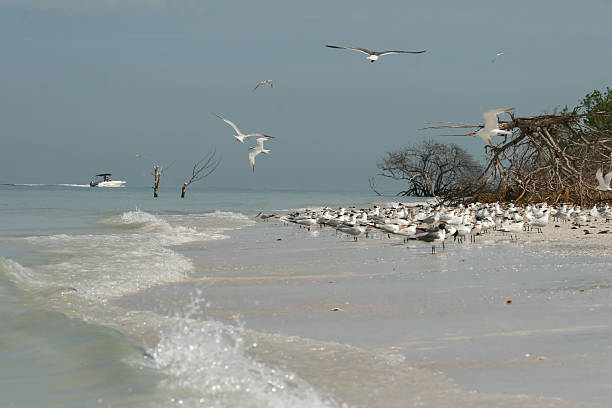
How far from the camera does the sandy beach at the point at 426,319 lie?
350 cm

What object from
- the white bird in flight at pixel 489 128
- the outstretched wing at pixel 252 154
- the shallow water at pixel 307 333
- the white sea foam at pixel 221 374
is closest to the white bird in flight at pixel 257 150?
the outstretched wing at pixel 252 154

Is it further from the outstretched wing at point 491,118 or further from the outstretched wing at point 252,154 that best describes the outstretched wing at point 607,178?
the outstretched wing at point 252,154

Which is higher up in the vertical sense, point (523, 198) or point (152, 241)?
point (523, 198)

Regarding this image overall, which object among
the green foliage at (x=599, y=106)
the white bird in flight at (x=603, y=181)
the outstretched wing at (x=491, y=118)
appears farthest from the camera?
the green foliage at (x=599, y=106)

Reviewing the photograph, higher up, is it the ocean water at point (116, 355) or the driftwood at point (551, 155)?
the driftwood at point (551, 155)

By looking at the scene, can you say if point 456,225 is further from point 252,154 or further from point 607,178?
point 252,154

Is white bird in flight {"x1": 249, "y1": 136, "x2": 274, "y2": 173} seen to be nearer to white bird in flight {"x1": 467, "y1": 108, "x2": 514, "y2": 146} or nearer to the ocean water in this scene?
white bird in flight {"x1": 467, "y1": 108, "x2": 514, "y2": 146}

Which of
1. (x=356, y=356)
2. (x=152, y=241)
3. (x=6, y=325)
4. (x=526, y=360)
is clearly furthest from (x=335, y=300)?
(x=152, y=241)

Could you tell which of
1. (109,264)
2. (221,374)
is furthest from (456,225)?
(221,374)

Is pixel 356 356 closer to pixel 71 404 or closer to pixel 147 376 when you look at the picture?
pixel 147 376

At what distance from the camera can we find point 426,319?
5.27 metres

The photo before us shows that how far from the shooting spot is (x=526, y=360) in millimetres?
3936

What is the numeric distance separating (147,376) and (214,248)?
30.1ft

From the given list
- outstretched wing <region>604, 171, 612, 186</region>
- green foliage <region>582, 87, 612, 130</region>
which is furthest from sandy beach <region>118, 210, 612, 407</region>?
green foliage <region>582, 87, 612, 130</region>
